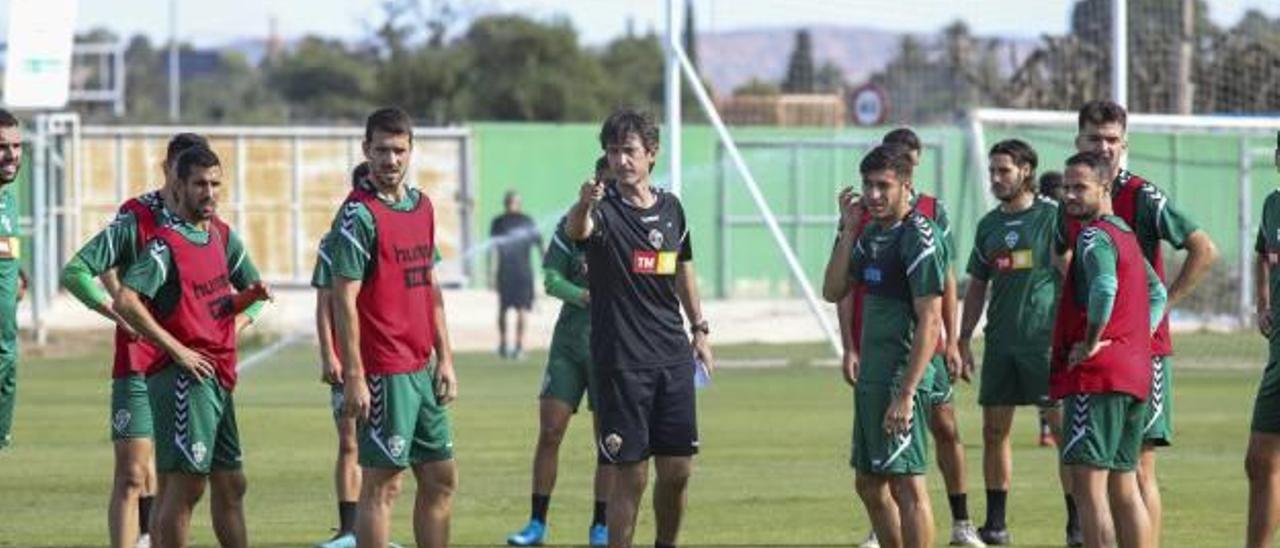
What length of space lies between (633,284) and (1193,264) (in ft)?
8.99

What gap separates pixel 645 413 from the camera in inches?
522

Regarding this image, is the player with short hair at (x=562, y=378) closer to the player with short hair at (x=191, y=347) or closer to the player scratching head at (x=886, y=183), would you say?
the player with short hair at (x=191, y=347)

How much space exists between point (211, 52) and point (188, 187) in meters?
136

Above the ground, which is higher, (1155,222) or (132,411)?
(1155,222)

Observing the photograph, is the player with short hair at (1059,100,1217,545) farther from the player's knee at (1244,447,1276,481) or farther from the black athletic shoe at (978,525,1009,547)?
the black athletic shoe at (978,525,1009,547)

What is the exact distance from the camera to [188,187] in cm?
1290

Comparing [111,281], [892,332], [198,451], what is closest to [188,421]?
[198,451]

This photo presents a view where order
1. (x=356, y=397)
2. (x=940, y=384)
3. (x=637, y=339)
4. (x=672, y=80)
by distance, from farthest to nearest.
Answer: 1. (x=672, y=80)
2. (x=940, y=384)
3. (x=637, y=339)
4. (x=356, y=397)

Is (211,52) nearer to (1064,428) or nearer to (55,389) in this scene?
(55,389)

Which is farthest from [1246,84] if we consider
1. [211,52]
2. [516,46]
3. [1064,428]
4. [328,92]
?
[211,52]

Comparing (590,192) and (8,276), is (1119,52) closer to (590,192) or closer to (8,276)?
(8,276)

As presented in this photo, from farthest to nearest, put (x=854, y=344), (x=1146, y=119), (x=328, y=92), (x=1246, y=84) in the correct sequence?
(x=328, y=92), (x=1246, y=84), (x=1146, y=119), (x=854, y=344)

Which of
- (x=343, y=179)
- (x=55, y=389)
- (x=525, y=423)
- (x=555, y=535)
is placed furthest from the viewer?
(x=343, y=179)

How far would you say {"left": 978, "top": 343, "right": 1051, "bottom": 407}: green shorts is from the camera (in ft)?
52.4
